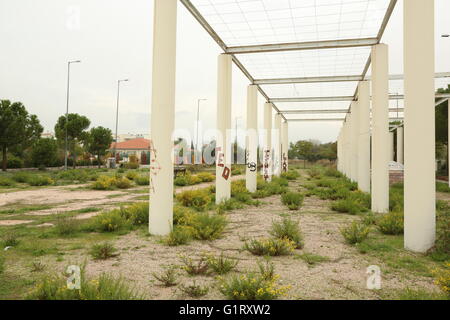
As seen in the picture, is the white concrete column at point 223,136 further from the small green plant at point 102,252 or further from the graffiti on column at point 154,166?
the small green plant at point 102,252

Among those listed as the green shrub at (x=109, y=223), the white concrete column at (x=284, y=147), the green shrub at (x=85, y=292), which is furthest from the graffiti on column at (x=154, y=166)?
the white concrete column at (x=284, y=147)

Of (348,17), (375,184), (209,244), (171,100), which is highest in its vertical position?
(348,17)

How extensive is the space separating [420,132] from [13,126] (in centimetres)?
3065

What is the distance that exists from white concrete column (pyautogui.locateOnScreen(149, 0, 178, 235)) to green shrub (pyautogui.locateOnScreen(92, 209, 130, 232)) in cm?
101

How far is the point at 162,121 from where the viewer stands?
22.7 ft

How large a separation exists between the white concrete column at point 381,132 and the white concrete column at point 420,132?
4.15m

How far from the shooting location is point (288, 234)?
20.8ft

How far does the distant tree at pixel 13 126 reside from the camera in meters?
26.6

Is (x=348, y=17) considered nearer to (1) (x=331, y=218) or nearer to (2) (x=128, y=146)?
(1) (x=331, y=218)

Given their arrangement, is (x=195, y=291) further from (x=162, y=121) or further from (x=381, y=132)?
(x=381, y=132)

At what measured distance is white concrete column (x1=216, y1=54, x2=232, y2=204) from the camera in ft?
38.0
